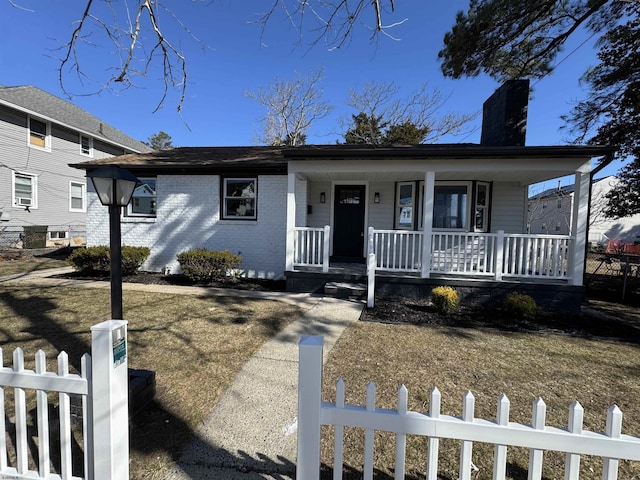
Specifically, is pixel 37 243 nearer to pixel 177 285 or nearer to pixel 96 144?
pixel 96 144

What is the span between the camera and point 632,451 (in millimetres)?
1347

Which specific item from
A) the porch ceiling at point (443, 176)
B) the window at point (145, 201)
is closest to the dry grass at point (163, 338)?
the window at point (145, 201)

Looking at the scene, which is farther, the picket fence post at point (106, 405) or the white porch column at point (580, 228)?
the white porch column at point (580, 228)

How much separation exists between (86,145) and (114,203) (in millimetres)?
18704

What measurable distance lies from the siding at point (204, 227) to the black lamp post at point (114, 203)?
20.0ft

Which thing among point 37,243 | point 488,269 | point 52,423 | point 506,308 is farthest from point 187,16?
point 37,243

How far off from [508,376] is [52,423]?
4.35m

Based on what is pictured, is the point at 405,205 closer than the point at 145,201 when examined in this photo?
Yes

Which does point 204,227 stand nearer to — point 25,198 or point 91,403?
point 91,403

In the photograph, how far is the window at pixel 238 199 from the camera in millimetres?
9086

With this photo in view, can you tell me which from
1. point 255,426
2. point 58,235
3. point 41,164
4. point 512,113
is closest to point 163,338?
point 255,426

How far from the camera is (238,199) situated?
9133 millimetres

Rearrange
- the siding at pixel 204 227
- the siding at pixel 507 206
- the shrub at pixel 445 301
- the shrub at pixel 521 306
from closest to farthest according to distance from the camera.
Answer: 1. the shrub at pixel 521 306
2. the shrub at pixel 445 301
3. the siding at pixel 507 206
4. the siding at pixel 204 227

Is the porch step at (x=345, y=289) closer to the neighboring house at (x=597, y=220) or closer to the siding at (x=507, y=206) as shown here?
the siding at (x=507, y=206)
